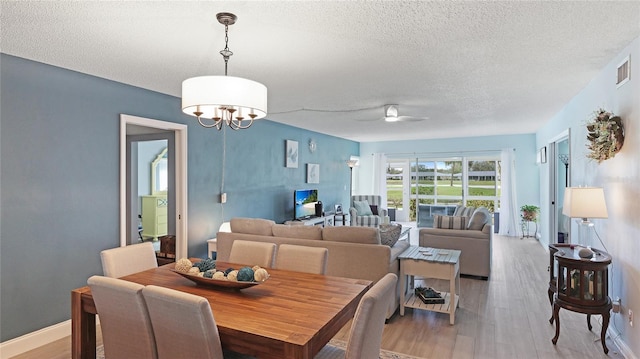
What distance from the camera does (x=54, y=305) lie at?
3117mm

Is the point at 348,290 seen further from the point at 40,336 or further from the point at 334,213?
the point at 334,213

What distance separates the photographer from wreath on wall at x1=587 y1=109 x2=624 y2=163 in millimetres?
2803

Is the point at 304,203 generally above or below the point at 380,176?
below

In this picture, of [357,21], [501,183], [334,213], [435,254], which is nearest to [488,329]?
[435,254]

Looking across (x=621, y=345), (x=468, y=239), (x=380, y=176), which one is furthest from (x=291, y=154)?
(x=621, y=345)

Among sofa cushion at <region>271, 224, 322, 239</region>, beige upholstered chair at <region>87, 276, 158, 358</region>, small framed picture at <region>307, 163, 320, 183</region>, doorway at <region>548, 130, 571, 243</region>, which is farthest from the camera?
small framed picture at <region>307, 163, 320, 183</region>

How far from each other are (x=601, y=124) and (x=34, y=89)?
184 inches

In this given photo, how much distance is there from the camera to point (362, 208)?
811 centimetres

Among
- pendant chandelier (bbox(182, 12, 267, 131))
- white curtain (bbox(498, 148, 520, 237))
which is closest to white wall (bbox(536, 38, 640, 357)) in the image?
pendant chandelier (bbox(182, 12, 267, 131))

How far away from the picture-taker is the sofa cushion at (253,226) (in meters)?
3.86

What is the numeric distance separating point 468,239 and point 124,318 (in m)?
4.33

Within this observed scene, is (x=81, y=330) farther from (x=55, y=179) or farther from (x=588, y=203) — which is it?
(x=588, y=203)

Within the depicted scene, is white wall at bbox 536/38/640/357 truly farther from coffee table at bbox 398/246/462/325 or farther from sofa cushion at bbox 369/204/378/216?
sofa cushion at bbox 369/204/378/216

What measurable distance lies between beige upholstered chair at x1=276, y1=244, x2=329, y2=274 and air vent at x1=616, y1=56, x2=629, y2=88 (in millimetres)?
2616
